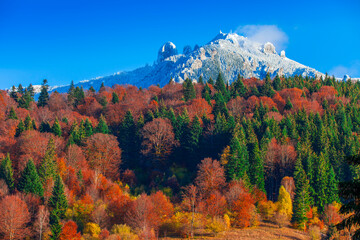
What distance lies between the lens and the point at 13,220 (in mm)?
48406

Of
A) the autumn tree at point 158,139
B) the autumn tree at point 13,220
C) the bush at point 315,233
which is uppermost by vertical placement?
the autumn tree at point 158,139

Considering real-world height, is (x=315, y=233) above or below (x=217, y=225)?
below

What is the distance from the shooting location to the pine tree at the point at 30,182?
189ft

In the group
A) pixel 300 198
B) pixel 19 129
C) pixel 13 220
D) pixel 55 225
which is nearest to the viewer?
pixel 13 220

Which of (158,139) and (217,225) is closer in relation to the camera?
(217,225)

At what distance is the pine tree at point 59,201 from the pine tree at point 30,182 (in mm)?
5680

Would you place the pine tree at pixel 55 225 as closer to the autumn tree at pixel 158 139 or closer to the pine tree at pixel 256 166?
the autumn tree at pixel 158 139

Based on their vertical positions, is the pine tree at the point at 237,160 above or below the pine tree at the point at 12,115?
below

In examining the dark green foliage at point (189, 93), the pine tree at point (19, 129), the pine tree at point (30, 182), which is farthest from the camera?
the dark green foliage at point (189, 93)

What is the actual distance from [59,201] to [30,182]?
8394 mm

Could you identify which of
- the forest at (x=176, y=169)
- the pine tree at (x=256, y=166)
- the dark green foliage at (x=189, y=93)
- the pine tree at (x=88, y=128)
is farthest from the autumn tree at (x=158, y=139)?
the dark green foliage at (x=189, y=93)

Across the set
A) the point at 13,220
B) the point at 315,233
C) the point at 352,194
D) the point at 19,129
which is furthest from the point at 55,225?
the point at 352,194

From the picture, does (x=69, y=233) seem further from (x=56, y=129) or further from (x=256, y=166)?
(x=256, y=166)

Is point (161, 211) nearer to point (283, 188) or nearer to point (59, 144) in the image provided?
point (283, 188)
